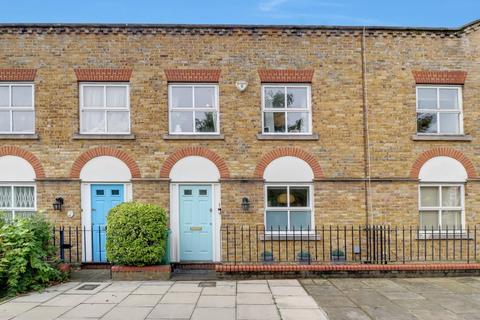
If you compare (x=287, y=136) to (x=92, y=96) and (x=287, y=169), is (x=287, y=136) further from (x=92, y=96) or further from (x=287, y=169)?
(x=92, y=96)

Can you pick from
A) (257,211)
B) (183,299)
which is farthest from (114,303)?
(257,211)

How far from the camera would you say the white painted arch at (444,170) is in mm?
11523

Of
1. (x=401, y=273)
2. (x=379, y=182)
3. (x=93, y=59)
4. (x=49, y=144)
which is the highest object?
(x=93, y=59)

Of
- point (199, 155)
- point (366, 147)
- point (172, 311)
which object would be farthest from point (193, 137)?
point (172, 311)

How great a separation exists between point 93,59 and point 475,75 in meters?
10.9

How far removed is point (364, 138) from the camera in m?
11.5

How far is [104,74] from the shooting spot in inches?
442

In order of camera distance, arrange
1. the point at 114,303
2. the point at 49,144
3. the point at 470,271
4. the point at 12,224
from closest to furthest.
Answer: the point at 114,303, the point at 12,224, the point at 470,271, the point at 49,144

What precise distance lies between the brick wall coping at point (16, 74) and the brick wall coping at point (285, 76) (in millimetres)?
6361

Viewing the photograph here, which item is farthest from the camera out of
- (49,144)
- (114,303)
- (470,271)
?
Result: (49,144)

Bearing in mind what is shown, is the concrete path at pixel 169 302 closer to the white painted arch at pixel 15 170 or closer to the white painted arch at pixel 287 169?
the white painted arch at pixel 287 169

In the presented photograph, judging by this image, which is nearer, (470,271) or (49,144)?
(470,271)

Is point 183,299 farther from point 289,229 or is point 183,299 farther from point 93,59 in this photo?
point 93,59

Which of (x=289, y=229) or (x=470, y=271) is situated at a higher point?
(x=289, y=229)
